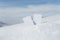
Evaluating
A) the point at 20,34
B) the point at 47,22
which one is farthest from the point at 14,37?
the point at 47,22

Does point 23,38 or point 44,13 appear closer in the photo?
point 23,38

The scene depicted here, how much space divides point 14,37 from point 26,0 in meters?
0.37

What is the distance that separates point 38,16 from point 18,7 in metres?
0.21

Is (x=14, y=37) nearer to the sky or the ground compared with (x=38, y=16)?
nearer to the ground

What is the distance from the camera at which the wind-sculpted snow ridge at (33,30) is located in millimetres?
906

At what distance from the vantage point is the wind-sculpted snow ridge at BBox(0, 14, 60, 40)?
2.97 ft

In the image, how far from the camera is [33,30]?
93cm

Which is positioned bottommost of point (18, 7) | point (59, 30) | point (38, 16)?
point (59, 30)

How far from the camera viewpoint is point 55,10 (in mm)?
1006

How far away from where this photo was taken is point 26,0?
39.1 inches

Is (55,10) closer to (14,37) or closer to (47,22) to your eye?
(47,22)

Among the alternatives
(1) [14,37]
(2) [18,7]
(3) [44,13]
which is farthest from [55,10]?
(1) [14,37]

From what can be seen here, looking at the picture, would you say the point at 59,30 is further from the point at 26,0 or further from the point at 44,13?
the point at 26,0

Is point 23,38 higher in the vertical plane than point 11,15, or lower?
lower
